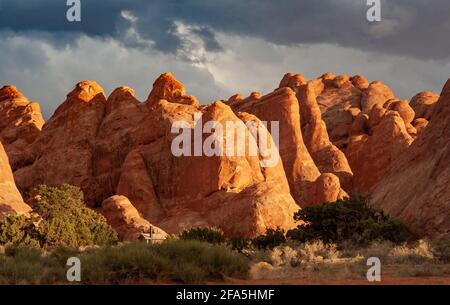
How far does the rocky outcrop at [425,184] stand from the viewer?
3109 centimetres

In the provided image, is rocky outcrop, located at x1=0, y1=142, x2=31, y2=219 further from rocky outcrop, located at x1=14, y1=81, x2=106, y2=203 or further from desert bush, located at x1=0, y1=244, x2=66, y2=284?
desert bush, located at x1=0, y1=244, x2=66, y2=284

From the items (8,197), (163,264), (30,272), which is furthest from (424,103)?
(30,272)

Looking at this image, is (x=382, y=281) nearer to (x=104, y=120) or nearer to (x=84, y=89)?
(x=104, y=120)

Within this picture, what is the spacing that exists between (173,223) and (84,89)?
90.5ft

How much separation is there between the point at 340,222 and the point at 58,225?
1475cm

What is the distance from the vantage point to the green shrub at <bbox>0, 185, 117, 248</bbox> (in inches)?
1281

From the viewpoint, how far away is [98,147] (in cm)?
6291

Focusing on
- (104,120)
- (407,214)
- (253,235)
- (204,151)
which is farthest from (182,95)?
(407,214)

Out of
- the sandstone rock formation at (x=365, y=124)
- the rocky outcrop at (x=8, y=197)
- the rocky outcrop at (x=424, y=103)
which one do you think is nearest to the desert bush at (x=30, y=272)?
the rocky outcrop at (x=8, y=197)

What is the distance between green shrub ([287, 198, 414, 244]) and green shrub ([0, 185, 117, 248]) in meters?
10.8

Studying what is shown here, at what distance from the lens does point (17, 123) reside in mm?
76375

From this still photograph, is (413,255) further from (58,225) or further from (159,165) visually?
(159,165)

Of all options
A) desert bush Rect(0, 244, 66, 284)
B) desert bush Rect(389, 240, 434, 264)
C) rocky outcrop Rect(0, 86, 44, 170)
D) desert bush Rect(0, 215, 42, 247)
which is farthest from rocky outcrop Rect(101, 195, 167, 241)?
rocky outcrop Rect(0, 86, 44, 170)

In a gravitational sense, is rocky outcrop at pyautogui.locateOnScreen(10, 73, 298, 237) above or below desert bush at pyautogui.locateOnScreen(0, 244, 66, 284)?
above
